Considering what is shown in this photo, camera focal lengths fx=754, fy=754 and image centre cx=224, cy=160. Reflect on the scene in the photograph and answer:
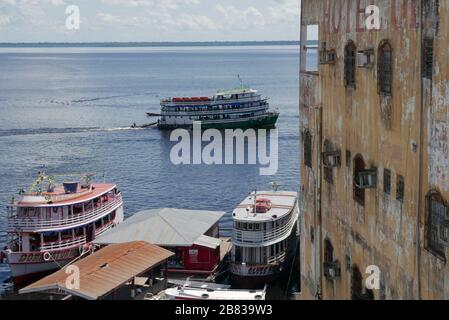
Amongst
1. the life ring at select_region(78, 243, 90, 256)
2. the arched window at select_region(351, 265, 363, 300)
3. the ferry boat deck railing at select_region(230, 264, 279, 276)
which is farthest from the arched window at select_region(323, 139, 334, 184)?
the life ring at select_region(78, 243, 90, 256)

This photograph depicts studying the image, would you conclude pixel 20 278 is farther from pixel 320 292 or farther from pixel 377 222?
pixel 377 222

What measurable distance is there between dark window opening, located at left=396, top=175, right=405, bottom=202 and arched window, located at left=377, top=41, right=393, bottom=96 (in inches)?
68.4

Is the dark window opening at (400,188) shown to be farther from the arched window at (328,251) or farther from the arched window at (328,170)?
the arched window at (328,251)

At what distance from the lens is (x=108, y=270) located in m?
32.5

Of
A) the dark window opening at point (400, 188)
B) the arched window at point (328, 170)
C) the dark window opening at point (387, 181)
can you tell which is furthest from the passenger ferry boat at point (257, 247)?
the dark window opening at point (400, 188)

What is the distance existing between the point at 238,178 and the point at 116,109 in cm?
6354

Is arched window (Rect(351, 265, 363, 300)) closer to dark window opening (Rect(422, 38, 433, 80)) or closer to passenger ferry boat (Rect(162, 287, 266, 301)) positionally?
dark window opening (Rect(422, 38, 433, 80))

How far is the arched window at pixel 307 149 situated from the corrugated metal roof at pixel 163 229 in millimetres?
19647

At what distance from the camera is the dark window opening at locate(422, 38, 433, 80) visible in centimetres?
1330

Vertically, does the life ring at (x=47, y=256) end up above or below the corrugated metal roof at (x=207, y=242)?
below

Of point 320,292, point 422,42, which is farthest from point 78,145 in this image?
point 422,42

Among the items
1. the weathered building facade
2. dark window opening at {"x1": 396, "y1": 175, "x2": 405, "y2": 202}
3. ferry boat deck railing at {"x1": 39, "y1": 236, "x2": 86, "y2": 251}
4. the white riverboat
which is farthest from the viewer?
ferry boat deck railing at {"x1": 39, "y1": 236, "x2": 86, "y2": 251}

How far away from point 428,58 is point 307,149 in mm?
8350

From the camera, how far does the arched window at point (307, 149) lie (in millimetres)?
21188
